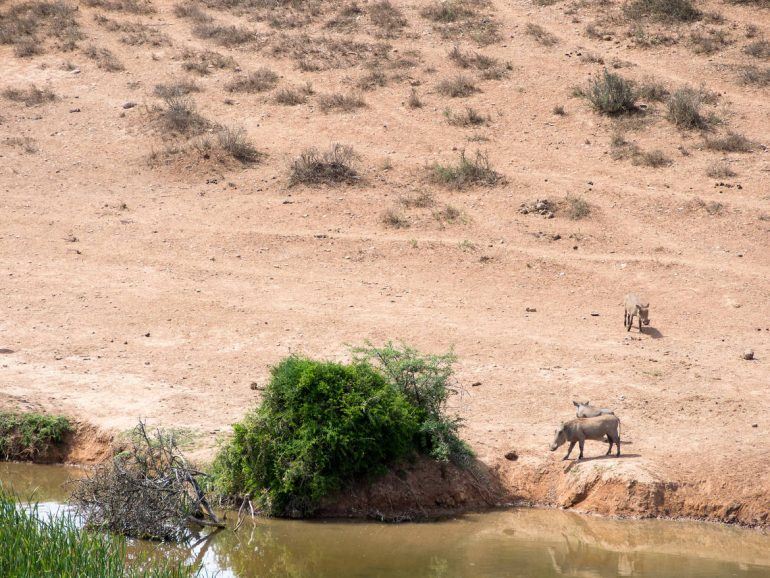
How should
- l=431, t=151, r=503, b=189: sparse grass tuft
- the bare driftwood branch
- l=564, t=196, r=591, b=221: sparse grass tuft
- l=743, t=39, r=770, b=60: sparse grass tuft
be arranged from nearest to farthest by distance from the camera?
the bare driftwood branch → l=564, t=196, r=591, b=221: sparse grass tuft → l=431, t=151, r=503, b=189: sparse grass tuft → l=743, t=39, r=770, b=60: sparse grass tuft

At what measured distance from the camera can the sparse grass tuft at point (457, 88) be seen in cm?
2450

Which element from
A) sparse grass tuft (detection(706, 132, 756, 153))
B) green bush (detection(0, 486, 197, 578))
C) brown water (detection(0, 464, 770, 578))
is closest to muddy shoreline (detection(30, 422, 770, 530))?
brown water (detection(0, 464, 770, 578))

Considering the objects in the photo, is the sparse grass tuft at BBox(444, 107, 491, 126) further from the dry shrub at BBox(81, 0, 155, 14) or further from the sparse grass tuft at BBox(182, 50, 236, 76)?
the dry shrub at BBox(81, 0, 155, 14)

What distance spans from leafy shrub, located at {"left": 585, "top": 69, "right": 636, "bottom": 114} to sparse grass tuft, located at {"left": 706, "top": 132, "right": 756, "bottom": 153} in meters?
2.18

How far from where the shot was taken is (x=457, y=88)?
2453 centimetres

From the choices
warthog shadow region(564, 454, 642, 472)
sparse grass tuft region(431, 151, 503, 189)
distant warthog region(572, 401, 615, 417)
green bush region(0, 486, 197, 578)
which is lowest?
sparse grass tuft region(431, 151, 503, 189)

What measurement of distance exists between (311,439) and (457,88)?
51.1 feet

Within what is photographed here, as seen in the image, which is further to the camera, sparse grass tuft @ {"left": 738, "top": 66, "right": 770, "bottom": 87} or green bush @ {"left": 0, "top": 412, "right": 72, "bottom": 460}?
sparse grass tuft @ {"left": 738, "top": 66, "right": 770, "bottom": 87}

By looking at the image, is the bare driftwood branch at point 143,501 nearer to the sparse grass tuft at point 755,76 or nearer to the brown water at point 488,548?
the brown water at point 488,548

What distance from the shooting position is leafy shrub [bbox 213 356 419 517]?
10562 mm

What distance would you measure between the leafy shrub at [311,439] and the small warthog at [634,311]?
550 cm

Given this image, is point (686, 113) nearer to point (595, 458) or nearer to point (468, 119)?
point (468, 119)

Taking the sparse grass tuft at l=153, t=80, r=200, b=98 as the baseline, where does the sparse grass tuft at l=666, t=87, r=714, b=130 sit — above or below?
above

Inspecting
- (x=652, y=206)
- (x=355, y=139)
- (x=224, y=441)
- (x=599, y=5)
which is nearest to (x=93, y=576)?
(x=224, y=441)
